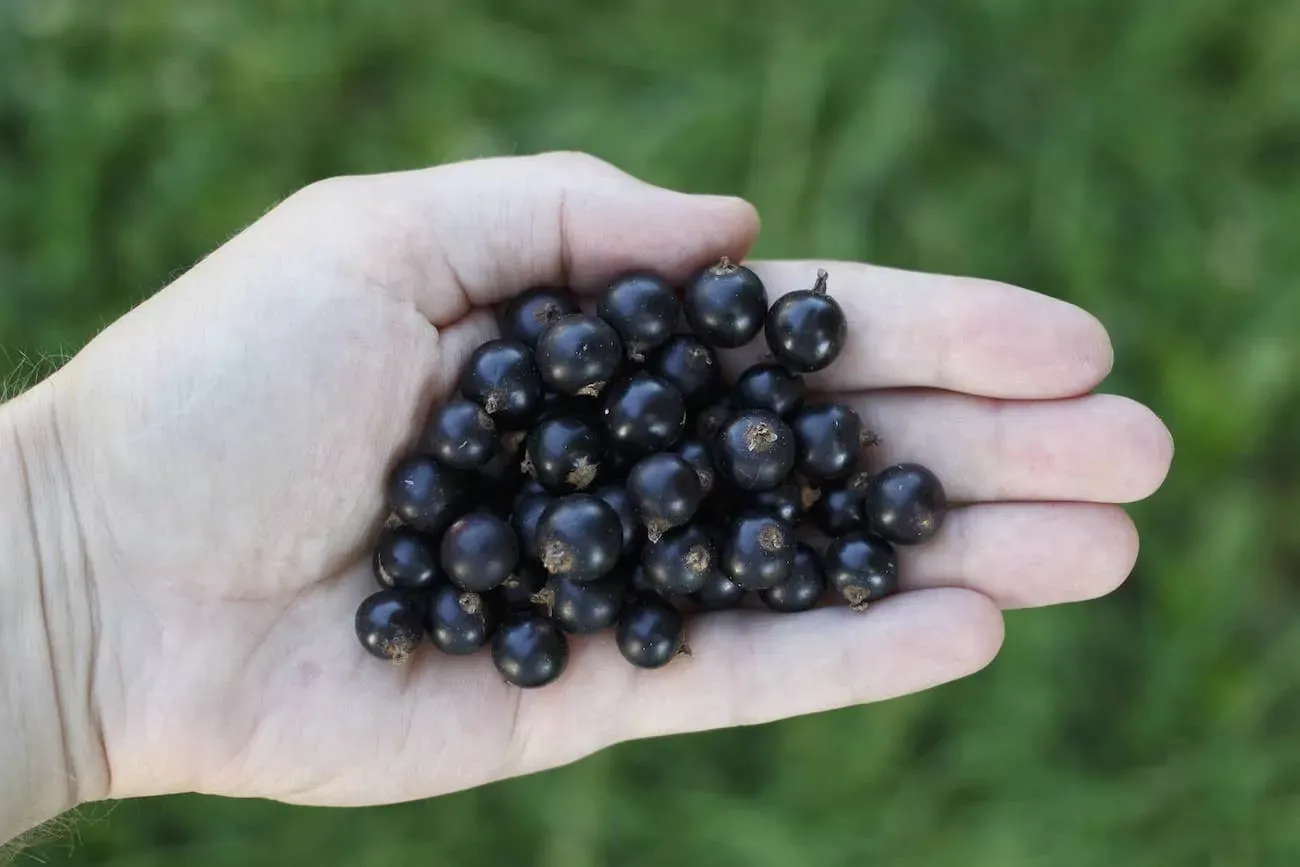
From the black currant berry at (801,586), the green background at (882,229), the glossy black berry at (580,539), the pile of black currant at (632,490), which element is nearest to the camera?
the glossy black berry at (580,539)

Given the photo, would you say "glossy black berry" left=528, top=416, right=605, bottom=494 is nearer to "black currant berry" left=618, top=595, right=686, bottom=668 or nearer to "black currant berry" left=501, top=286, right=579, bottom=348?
"black currant berry" left=501, top=286, right=579, bottom=348

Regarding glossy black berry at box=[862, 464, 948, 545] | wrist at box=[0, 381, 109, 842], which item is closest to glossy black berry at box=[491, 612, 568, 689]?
glossy black berry at box=[862, 464, 948, 545]

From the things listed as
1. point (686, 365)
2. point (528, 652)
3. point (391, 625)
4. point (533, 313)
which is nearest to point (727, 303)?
point (686, 365)

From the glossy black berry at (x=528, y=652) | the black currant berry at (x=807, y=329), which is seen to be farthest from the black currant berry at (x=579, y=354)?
the glossy black berry at (x=528, y=652)

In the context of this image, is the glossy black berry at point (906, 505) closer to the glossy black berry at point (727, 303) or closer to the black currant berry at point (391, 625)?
the glossy black berry at point (727, 303)

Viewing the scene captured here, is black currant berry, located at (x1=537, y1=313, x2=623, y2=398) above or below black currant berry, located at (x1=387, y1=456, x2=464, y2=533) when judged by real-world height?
above

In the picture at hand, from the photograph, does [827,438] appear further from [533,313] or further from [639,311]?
[533,313]

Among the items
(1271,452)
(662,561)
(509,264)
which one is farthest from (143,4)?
(1271,452)
